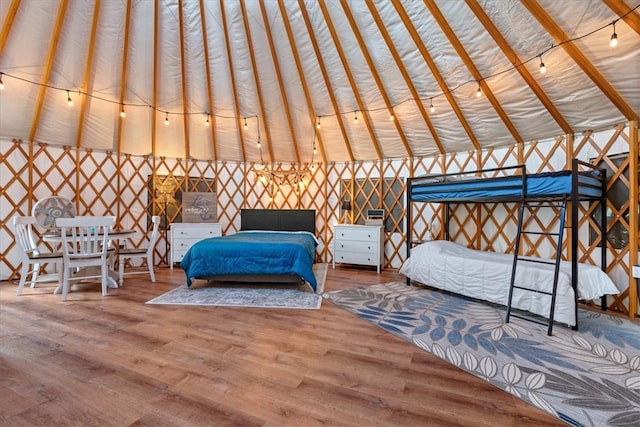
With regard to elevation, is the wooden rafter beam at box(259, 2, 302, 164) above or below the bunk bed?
above

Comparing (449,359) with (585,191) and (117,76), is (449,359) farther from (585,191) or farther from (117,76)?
(117,76)

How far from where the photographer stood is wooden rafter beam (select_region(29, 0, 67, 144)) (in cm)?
339

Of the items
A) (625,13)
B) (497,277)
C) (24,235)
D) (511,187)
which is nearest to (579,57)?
(625,13)

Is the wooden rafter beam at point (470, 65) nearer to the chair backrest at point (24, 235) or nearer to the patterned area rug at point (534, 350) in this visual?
the patterned area rug at point (534, 350)

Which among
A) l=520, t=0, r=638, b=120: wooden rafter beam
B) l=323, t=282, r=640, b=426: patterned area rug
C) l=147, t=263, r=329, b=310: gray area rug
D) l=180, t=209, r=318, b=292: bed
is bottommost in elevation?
l=147, t=263, r=329, b=310: gray area rug

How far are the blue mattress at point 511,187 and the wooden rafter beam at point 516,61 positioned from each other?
2.96 feet

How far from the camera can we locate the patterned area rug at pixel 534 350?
172cm

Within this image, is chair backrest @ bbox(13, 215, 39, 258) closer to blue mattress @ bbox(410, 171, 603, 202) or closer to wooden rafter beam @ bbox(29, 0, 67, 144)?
wooden rafter beam @ bbox(29, 0, 67, 144)

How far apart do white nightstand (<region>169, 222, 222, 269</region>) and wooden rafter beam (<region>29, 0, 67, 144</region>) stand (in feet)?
8.13

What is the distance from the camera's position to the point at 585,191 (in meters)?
3.14

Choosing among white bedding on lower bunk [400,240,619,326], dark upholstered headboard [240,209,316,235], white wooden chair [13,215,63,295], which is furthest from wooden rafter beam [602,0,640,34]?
white wooden chair [13,215,63,295]

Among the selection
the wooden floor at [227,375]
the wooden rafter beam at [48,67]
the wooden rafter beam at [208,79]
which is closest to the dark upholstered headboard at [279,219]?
the wooden rafter beam at [208,79]

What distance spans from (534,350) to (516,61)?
3.00m

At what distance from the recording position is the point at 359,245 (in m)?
5.46
